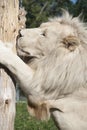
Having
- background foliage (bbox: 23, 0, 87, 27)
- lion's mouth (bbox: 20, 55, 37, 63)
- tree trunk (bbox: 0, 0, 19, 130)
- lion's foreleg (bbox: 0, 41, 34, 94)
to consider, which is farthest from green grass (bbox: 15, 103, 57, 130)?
background foliage (bbox: 23, 0, 87, 27)

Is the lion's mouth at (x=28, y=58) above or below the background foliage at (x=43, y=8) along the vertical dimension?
above

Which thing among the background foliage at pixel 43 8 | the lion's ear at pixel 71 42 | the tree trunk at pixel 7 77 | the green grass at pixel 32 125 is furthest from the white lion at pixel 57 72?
the background foliage at pixel 43 8

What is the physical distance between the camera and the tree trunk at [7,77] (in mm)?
5508

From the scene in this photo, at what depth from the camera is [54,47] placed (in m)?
5.48

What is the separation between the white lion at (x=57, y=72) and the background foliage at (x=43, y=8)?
31.8m

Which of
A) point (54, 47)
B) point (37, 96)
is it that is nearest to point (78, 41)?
point (54, 47)

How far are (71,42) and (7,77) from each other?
0.72 meters

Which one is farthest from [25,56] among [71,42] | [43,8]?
[43,8]

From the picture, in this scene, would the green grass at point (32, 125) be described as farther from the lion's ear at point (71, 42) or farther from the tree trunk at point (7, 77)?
the lion's ear at point (71, 42)

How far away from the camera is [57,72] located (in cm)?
540

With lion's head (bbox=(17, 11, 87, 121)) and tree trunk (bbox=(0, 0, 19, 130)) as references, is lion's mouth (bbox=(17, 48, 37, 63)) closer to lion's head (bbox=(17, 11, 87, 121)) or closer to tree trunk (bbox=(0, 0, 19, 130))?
lion's head (bbox=(17, 11, 87, 121))

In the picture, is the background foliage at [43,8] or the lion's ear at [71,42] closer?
the lion's ear at [71,42]

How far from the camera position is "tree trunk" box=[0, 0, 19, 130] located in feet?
18.1

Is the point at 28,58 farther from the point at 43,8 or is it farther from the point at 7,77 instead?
the point at 43,8
